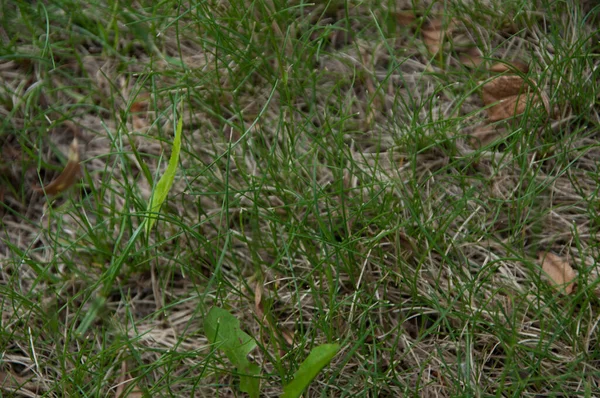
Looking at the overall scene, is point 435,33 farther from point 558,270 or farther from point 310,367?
point 310,367

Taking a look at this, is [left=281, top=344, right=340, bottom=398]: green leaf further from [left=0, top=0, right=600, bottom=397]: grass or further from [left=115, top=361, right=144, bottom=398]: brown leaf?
[left=115, top=361, right=144, bottom=398]: brown leaf

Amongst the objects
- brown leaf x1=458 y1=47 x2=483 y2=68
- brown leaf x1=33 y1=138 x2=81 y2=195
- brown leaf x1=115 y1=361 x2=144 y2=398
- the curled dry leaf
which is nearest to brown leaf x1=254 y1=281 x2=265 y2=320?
brown leaf x1=115 y1=361 x2=144 y2=398

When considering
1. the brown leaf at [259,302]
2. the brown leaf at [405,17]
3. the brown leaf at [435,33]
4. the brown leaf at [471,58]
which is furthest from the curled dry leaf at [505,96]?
the brown leaf at [259,302]

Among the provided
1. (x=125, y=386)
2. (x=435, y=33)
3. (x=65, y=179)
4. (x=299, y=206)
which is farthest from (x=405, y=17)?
(x=125, y=386)

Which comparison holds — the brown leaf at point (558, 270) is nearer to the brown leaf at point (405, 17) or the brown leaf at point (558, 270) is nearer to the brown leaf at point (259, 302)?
the brown leaf at point (259, 302)

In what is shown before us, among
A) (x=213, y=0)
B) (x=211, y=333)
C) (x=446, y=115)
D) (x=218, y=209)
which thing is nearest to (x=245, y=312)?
(x=211, y=333)

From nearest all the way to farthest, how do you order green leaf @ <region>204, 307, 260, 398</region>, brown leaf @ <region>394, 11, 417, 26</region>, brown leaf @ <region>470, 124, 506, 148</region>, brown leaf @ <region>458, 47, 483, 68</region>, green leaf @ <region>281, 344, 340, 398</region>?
green leaf @ <region>281, 344, 340, 398</region>, green leaf @ <region>204, 307, 260, 398</region>, brown leaf @ <region>470, 124, 506, 148</region>, brown leaf @ <region>458, 47, 483, 68</region>, brown leaf @ <region>394, 11, 417, 26</region>
